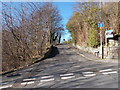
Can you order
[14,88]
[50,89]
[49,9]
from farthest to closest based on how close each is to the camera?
[49,9]
[14,88]
[50,89]

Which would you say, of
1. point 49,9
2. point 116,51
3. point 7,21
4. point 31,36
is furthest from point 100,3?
point 7,21

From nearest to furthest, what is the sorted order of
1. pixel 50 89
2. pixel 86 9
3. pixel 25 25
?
pixel 50 89 < pixel 25 25 < pixel 86 9

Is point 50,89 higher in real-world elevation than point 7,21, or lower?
lower

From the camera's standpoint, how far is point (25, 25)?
12477 mm

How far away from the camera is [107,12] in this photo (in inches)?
630

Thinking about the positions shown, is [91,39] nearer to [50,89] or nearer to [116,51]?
[116,51]

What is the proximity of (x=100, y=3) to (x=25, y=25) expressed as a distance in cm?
1119

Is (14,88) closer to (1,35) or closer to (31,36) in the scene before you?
(1,35)

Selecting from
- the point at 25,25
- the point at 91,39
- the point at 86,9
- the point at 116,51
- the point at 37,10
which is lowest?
the point at 116,51

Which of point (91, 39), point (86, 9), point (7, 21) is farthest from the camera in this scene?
point (86, 9)

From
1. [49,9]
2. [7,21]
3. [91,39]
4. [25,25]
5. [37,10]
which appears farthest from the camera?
[91,39]

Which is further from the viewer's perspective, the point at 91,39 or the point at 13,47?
the point at 91,39

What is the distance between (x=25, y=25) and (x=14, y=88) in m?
8.58

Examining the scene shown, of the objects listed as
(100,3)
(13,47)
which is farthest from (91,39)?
(13,47)
